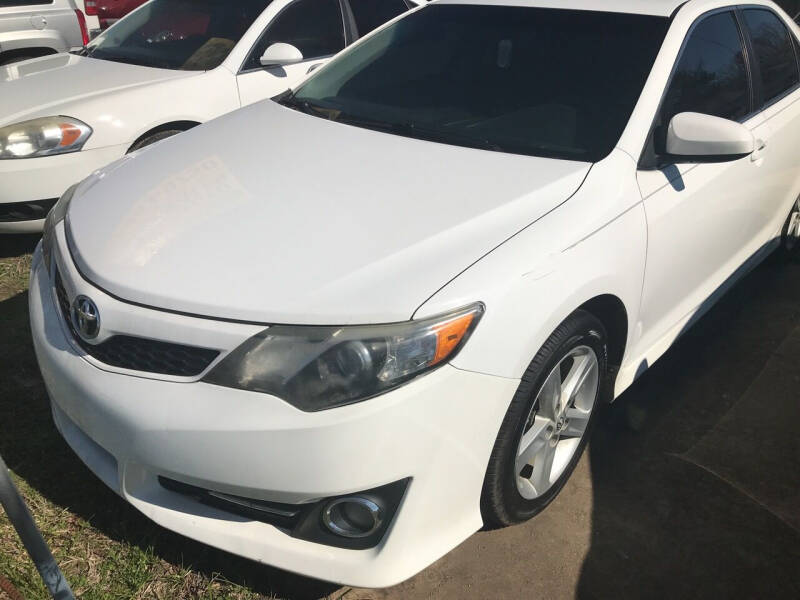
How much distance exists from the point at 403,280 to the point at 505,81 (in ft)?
4.12

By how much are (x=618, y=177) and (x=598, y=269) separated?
0.36 meters

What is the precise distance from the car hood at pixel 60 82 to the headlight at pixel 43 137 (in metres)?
0.04

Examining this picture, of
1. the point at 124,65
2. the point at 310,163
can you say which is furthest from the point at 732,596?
the point at 124,65

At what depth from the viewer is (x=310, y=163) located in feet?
8.32

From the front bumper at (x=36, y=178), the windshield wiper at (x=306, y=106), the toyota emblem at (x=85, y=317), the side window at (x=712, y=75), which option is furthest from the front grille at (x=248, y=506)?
the front bumper at (x=36, y=178)

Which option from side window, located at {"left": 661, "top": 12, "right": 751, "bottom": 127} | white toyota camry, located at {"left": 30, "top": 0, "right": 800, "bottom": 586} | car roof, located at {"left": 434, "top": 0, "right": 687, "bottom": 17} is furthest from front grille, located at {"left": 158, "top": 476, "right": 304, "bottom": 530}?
car roof, located at {"left": 434, "top": 0, "right": 687, "bottom": 17}

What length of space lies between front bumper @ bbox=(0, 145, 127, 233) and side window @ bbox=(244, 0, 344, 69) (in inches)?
46.2

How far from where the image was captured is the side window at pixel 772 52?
332 cm

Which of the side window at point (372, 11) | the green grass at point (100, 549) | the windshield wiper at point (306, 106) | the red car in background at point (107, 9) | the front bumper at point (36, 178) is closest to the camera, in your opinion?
the green grass at point (100, 549)

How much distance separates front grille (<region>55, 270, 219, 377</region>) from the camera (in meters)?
1.87

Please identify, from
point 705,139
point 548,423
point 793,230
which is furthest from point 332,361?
point 793,230

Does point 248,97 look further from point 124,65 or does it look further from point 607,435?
point 607,435

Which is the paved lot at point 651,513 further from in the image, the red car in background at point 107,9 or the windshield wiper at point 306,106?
the red car in background at point 107,9

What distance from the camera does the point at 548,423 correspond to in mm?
2332
